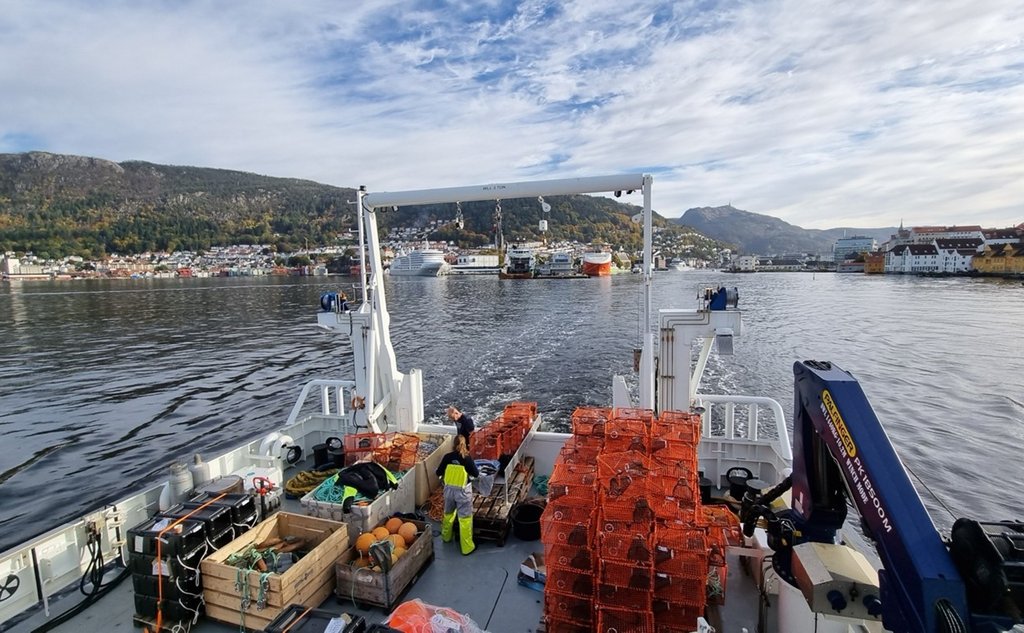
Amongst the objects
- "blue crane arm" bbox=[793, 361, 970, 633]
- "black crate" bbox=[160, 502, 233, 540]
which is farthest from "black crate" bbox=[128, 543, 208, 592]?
"blue crane arm" bbox=[793, 361, 970, 633]

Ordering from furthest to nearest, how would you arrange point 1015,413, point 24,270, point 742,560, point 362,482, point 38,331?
point 24,270, point 38,331, point 1015,413, point 362,482, point 742,560

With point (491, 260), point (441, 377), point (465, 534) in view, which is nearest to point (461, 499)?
point (465, 534)

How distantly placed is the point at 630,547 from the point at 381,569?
7.72 feet

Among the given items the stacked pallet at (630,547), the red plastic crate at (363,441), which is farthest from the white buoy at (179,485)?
the stacked pallet at (630,547)

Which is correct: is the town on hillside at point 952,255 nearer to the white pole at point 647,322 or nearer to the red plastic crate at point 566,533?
the white pole at point 647,322

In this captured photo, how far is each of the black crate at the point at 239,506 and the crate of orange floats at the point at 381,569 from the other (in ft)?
3.53

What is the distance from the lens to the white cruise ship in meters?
112

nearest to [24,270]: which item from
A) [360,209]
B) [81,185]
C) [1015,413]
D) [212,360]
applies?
[81,185]

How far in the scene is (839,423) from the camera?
116 inches

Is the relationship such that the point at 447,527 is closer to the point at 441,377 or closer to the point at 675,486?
the point at 675,486

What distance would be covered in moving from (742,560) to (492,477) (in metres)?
3.04

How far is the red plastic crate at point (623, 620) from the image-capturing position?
3.86m

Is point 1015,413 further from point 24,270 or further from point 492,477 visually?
point 24,270

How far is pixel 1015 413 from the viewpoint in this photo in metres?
16.5
